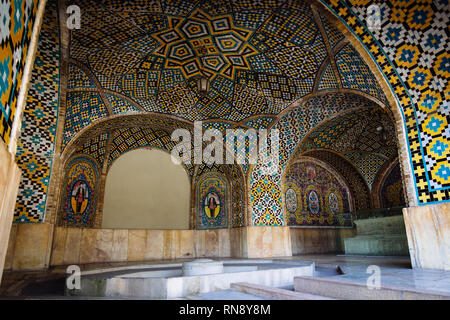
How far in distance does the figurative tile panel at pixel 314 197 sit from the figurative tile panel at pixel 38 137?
7325 millimetres

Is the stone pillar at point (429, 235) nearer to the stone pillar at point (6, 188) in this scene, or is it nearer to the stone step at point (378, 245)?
the stone step at point (378, 245)

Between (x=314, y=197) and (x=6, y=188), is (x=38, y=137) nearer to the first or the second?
(x=6, y=188)

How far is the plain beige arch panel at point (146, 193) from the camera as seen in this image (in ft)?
28.7

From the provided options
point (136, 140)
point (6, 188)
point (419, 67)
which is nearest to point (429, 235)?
point (419, 67)

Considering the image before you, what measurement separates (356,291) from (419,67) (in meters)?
3.49

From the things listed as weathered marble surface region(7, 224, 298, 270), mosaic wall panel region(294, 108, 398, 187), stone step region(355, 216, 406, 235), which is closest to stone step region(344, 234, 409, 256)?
stone step region(355, 216, 406, 235)

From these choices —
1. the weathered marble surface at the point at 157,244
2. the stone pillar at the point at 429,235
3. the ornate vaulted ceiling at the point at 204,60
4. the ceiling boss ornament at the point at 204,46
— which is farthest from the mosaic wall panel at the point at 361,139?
the stone pillar at the point at 429,235

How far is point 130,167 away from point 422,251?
766cm

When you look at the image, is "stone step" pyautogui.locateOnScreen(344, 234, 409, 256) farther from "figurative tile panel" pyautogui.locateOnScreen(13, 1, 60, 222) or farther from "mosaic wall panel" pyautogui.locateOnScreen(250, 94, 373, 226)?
"figurative tile panel" pyautogui.locateOnScreen(13, 1, 60, 222)

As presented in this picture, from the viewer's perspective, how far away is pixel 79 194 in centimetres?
809

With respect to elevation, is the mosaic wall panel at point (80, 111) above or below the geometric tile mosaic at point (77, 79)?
below

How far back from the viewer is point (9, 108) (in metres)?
2.12

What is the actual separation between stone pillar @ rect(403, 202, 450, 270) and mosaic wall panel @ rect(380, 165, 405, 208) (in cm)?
641
